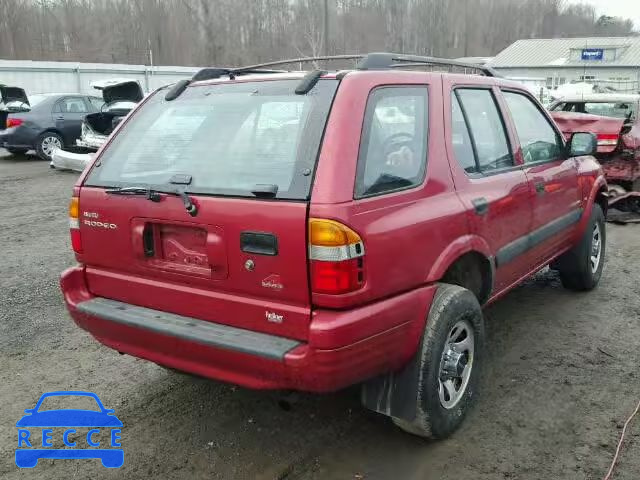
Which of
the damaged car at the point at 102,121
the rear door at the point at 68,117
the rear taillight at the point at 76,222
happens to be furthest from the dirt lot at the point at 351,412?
the rear door at the point at 68,117

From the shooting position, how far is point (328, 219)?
2430mm

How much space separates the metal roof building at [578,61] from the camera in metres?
54.6

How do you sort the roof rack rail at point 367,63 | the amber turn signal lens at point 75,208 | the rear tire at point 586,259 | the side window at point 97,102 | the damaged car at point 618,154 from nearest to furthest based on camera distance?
1. the roof rack rail at point 367,63
2. the amber turn signal lens at point 75,208
3. the rear tire at point 586,259
4. the damaged car at point 618,154
5. the side window at point 97,102

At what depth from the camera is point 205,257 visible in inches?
109

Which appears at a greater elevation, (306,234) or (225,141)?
(225,141)

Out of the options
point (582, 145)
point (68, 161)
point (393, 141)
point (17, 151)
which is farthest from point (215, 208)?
point (17, 151)

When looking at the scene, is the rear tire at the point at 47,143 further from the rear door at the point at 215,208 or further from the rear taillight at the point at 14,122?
the rear door at the point at 215,208

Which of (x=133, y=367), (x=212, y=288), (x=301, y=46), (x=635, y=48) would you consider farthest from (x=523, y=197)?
(x=635, y=48)

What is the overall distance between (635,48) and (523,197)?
63.1 m

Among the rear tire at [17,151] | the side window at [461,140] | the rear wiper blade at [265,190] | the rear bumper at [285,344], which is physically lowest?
the rear tire at [17,151]

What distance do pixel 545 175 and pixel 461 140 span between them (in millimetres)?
1144

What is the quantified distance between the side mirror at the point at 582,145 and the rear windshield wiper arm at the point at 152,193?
3157 millimetres

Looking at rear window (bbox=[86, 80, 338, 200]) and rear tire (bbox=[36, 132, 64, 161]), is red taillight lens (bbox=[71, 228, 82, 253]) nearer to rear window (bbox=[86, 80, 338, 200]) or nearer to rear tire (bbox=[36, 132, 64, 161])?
rear window (bbox=[86, 80, 338, 200])

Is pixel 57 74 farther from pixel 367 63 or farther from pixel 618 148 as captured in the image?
pixel 367 63
